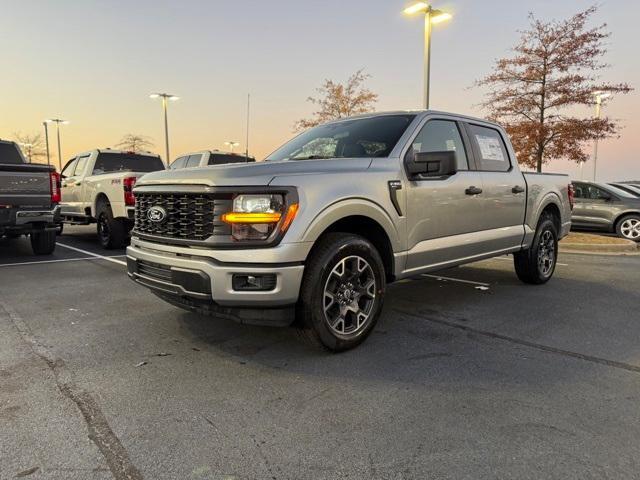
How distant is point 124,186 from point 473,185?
6.38 meters

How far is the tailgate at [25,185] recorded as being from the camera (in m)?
7.51

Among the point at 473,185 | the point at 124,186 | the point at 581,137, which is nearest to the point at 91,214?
the point at 124,186

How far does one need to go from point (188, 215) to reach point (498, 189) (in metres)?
3.44

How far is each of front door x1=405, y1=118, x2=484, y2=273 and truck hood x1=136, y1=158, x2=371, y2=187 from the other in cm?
70

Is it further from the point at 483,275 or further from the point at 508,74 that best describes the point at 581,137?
the point at 483,275

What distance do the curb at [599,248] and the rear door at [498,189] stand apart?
211 inches

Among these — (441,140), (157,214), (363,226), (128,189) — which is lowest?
(363,226)

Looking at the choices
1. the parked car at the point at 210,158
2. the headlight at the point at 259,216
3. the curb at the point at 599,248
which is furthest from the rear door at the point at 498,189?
the parked car at the point at 210,158

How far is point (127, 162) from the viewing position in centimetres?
1095

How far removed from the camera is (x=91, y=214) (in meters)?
10.1

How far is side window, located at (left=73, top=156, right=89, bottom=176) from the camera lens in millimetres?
10797

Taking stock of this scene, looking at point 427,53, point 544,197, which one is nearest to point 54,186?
point 544,197

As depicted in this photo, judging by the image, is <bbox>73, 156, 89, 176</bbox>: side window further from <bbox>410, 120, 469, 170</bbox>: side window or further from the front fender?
the front fender

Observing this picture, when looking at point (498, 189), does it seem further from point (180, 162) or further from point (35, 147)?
point (35, 147)
